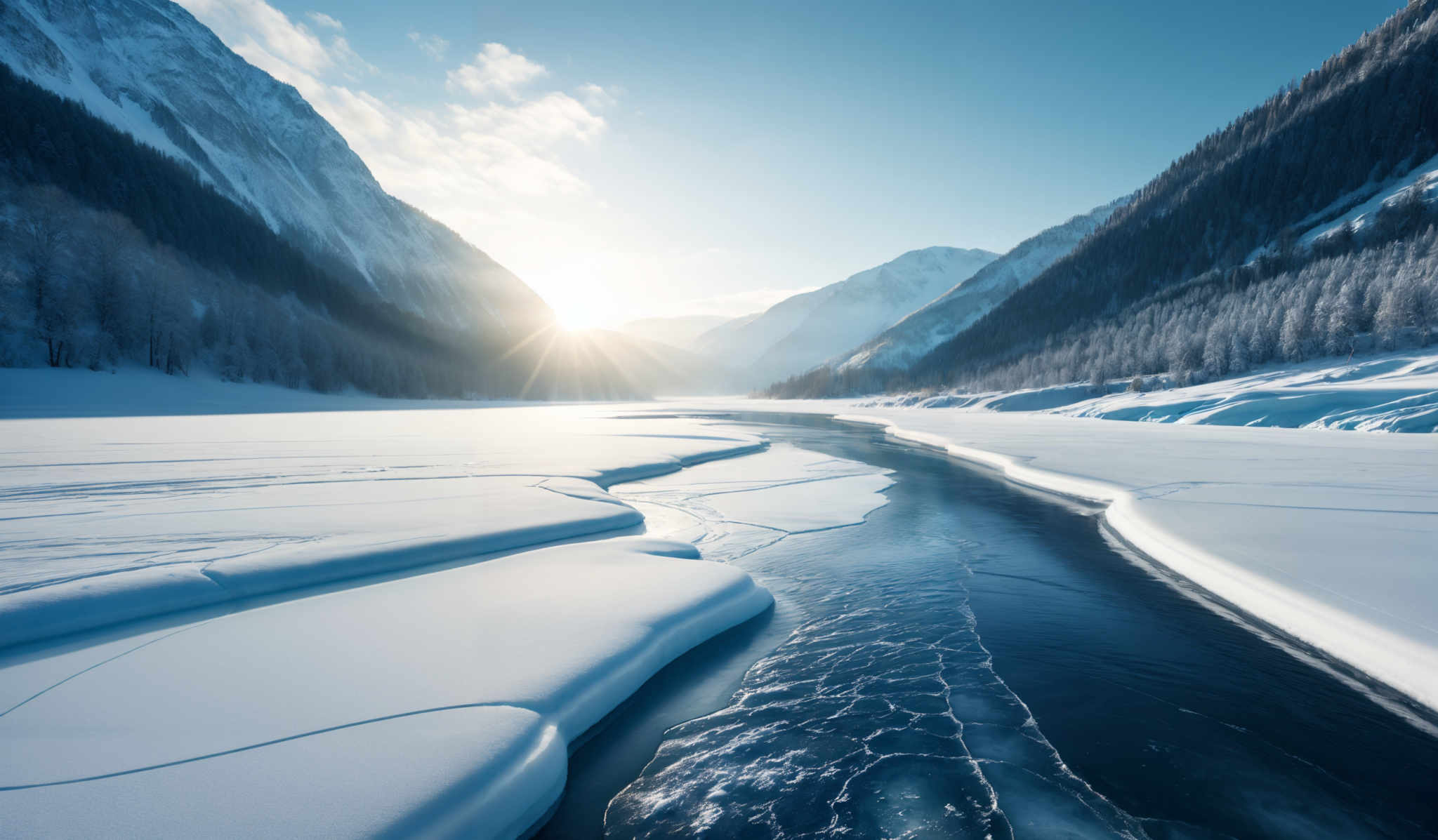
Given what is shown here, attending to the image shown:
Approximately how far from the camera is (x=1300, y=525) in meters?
9.21

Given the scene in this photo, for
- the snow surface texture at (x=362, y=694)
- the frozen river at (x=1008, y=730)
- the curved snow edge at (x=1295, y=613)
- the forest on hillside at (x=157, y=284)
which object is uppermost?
the forest on hillside at (x=157, y=284)

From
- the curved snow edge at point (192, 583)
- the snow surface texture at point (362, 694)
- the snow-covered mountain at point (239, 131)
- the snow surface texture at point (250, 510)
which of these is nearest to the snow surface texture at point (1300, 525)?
the snow surface texture at point (362, 694)

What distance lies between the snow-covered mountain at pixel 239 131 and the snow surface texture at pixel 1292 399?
14497 centimetres

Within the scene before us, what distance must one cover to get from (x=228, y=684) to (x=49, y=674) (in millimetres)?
1565

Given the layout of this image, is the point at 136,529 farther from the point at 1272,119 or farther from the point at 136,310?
the point at 1272,119

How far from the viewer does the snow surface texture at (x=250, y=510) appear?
6.47 meters

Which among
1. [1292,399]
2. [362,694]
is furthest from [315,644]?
[1292,399]

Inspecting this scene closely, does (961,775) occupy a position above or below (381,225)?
below

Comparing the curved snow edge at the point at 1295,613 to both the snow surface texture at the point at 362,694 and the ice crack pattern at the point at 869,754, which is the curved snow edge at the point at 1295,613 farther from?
the snow surface texture at the point at 362,694

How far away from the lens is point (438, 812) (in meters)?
3.32

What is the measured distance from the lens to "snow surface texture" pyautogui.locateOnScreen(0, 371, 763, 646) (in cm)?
647

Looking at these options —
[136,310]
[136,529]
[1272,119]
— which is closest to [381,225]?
[136,310]

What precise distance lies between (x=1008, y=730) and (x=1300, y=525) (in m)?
7.70

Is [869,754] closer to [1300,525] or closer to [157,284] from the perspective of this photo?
[1300,525]
